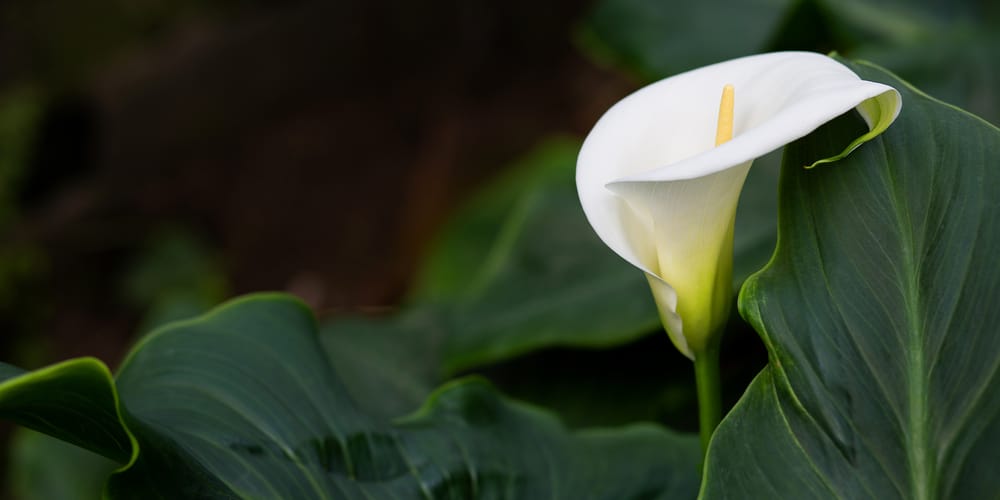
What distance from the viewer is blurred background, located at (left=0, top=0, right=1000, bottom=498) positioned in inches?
104

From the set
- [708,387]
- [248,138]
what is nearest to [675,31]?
[708,387]

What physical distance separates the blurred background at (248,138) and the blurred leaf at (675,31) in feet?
4.15

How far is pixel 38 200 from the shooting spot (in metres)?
2.88

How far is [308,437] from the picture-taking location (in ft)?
2.00

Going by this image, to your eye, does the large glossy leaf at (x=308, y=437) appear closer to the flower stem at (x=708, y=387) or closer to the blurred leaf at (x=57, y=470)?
the flower stem at (x=708, y=387)

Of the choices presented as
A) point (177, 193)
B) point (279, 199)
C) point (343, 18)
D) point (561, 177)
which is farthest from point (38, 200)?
point (561, 177)

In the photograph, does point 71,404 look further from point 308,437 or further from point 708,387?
point 708,387

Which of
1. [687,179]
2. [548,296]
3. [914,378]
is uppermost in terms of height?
[687,179]

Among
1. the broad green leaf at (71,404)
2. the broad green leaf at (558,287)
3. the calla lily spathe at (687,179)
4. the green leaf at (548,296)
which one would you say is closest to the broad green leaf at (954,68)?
the broad green leaf at (558,287)

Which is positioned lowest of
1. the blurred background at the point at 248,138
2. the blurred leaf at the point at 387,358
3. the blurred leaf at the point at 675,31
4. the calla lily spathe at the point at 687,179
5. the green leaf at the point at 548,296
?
the blurred background at the point at 248,138

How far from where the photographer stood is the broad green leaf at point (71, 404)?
0.44 m

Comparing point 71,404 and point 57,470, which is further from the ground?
point 71,404

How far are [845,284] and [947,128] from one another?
103 millimetres

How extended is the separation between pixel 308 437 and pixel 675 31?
82 centimetres
